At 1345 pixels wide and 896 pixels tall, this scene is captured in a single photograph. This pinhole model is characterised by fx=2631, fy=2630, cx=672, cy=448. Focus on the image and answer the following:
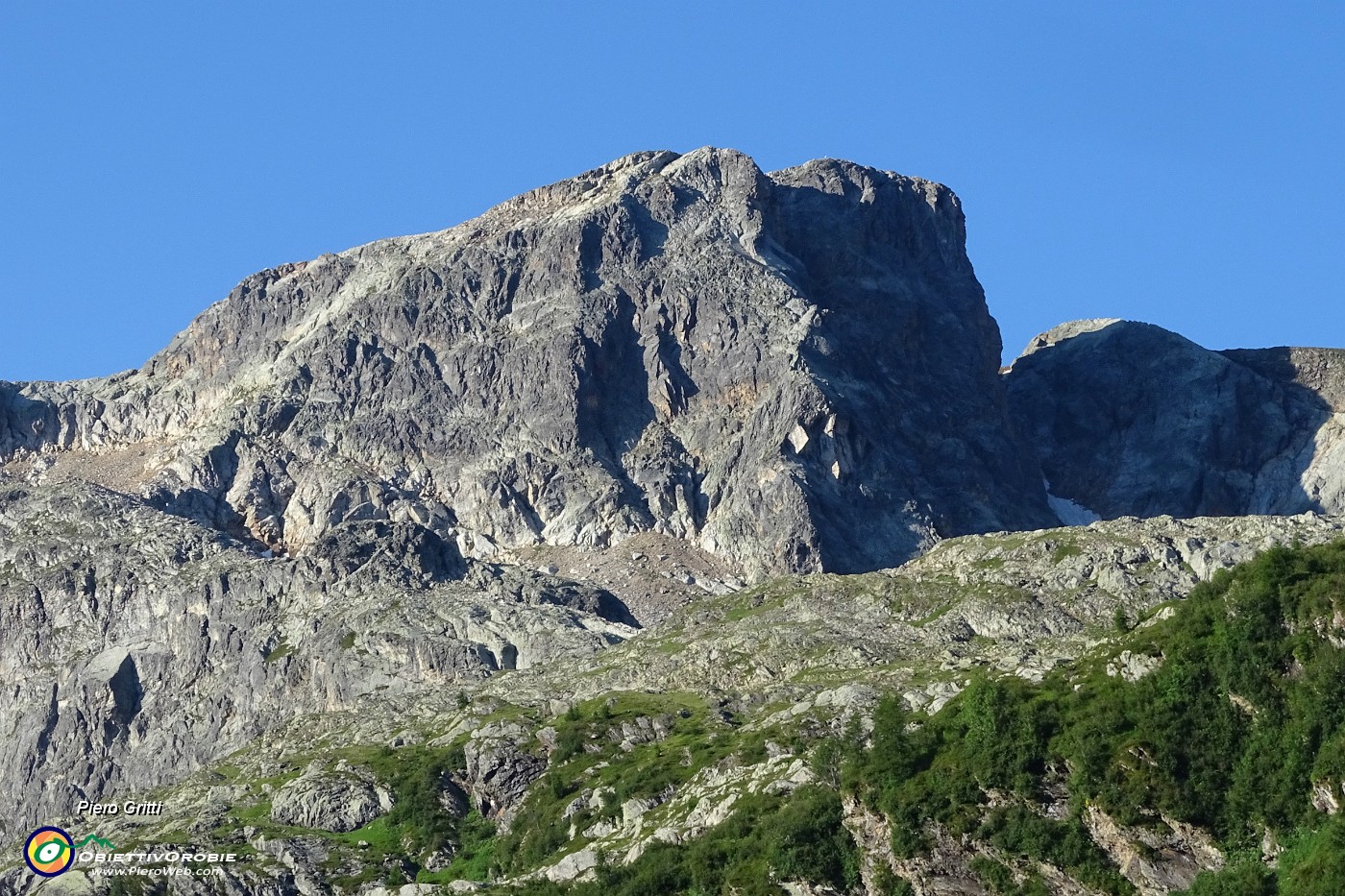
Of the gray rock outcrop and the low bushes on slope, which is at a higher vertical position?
the gray rock outcrop

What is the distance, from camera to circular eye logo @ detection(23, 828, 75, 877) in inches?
7087

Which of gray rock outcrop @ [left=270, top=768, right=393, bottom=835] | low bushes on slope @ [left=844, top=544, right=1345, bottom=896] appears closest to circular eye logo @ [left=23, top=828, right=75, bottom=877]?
gray rock outcrop @ [left=270, top=768, right=393, bottom=835]

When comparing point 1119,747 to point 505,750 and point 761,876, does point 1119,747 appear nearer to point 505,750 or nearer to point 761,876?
point 761,876

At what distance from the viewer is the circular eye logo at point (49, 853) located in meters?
180

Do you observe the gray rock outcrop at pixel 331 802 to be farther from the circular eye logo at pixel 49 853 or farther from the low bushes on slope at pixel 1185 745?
the low bushes on slope at pixel 1185 745

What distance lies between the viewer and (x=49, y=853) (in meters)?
184

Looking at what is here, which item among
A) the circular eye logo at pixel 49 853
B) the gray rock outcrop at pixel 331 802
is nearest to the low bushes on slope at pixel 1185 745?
the gray rock outcrop at pixel 331 802

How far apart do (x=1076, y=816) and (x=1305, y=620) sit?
1501 centimetres

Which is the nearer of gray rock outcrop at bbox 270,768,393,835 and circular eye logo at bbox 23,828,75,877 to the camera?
circular eye logo at bbox 23,828,75,877

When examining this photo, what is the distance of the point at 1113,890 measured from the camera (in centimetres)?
12656

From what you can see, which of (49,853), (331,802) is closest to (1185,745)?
(331,802)

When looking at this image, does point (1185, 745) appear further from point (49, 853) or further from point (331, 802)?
point (49, 853)

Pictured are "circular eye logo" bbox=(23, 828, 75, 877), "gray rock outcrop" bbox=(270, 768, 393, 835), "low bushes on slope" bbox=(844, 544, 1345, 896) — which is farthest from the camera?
"gray rock outcrop" bbox=(270, 768, 393, 835)

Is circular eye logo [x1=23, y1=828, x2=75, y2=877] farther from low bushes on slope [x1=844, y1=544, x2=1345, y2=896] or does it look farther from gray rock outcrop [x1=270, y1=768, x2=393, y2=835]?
low bushes on slope [x1=844, y1=544, x2=1345, y2=896]
